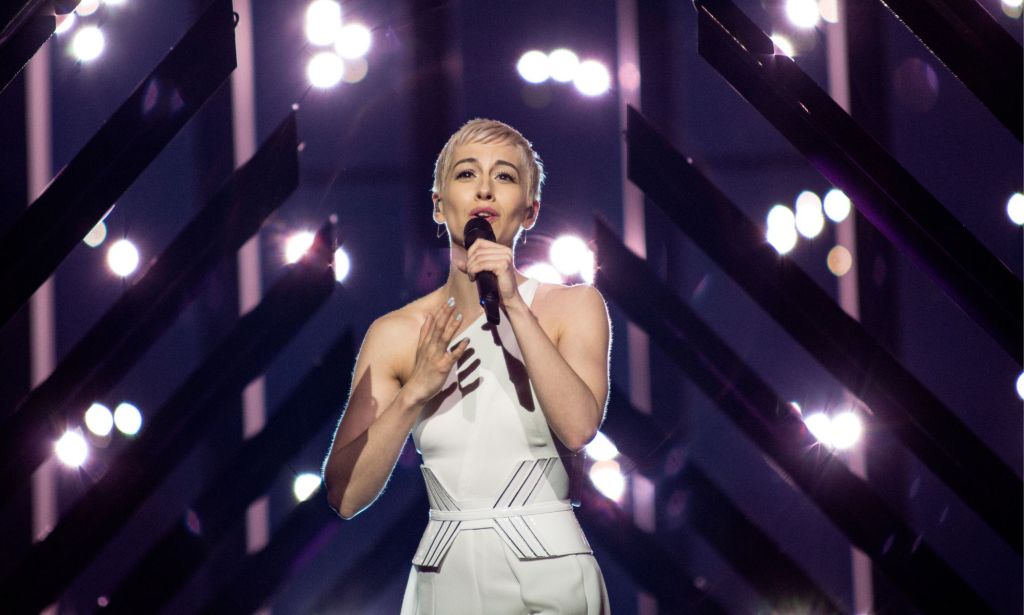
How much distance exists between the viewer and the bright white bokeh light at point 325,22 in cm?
282

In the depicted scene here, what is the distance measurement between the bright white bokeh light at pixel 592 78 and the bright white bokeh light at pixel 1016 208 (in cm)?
129

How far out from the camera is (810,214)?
2.83 m

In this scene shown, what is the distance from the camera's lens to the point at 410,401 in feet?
4.71

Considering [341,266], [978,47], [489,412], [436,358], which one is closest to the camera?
[436,358]

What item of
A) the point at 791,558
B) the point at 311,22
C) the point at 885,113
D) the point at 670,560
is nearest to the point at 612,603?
the point at 670,560

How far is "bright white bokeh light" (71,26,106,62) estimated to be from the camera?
2.86 meters

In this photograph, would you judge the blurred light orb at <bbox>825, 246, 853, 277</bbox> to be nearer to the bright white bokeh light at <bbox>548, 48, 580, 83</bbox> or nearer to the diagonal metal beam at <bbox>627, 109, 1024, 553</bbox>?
the diagonal metal beam at <bbox>627, 109, 1024, 553</bbox>

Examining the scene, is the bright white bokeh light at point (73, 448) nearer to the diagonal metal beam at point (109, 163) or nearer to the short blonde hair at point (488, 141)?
the diagonal metal beam at point (109, 163)

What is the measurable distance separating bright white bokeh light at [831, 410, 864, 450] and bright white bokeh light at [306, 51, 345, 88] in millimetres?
1808

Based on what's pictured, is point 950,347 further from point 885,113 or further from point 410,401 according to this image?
point 410,401

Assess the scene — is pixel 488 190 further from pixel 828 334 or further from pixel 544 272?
pixel 828 334

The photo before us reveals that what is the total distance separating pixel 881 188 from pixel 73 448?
7.52 feet

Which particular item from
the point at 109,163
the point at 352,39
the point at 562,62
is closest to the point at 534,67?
the point at 562,62

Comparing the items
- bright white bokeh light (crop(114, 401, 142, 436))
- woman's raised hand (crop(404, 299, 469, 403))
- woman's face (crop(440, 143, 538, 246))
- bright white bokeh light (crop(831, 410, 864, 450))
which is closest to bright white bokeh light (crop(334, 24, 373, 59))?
bright white bokeh light (crop(114, 401, 142, 436))
